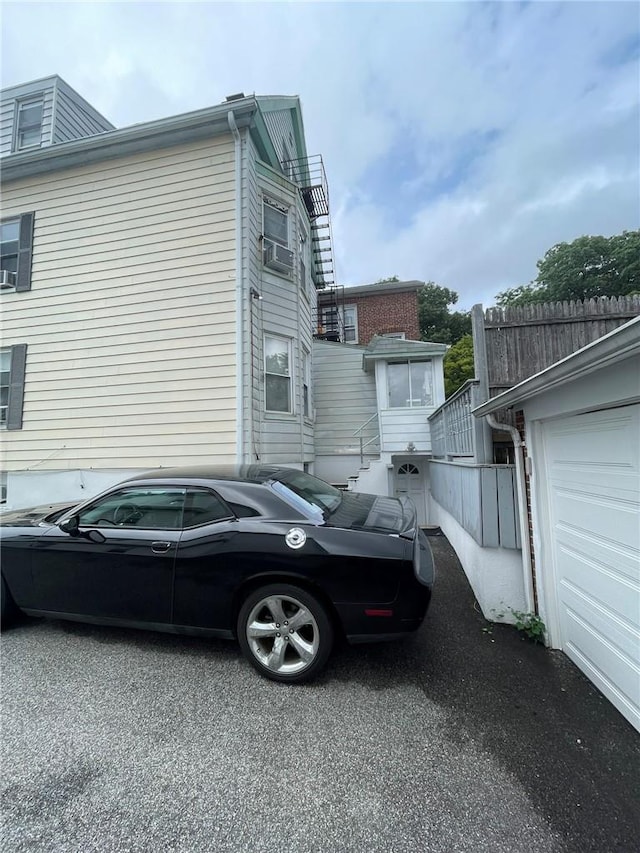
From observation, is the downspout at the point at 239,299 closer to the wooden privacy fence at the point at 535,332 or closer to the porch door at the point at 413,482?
the wooden privacy fence at the point at 535,332

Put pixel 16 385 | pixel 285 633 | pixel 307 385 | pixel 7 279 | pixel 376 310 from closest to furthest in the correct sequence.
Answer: pixel 285 633 → pixel 16 385 → pixel 7 279 → pixel 307 385 → pixel 376 310

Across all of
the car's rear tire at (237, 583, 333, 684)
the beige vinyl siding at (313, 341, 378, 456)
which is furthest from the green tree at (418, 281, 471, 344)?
the car's rear tire at (237, 583, 333, 684)

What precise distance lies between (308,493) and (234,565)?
3.00 feet

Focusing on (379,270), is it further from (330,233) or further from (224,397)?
(224,397)

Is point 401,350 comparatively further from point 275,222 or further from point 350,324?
point 350,324

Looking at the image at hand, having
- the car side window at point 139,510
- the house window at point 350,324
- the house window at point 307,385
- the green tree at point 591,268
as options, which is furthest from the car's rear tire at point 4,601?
the green tree at point 591,268

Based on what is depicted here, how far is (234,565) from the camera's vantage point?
2672 millimetres

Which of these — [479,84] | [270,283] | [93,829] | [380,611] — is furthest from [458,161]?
[93,829]

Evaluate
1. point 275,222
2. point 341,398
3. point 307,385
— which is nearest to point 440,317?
point 341,398

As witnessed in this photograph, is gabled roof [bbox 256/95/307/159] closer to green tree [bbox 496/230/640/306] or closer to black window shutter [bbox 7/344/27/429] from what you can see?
black window shutter [bbox 7/344/27/429]

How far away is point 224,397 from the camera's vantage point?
21.6 feet

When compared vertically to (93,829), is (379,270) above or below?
above

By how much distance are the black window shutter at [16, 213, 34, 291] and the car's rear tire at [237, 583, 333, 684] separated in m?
8.49

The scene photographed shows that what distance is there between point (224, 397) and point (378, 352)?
168 inches
